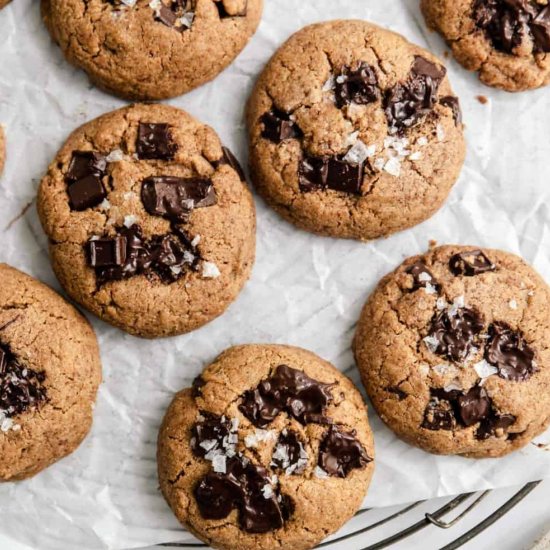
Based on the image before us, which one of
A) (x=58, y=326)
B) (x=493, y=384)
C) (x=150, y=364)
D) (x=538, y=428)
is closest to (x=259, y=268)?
(x=150, y=364)

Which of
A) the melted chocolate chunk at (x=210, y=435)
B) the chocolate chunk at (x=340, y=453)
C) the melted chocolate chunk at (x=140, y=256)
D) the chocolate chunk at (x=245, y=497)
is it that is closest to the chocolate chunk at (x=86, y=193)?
the melted chocolate chunk at (x=140, y=256)

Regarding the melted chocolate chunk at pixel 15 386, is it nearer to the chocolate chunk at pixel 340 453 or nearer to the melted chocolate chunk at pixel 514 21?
the chocolate chunk at pixel 340 453

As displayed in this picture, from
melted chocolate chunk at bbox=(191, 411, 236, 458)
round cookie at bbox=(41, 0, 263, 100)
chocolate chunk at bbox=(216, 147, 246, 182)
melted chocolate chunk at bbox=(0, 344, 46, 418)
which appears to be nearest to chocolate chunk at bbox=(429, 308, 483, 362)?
melted chocolate chunk at bbox=(191, 411, 236, 458)

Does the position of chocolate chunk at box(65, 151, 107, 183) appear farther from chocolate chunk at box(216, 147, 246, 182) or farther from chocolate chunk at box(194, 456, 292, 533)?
chocolate chunk at box(194, 456, 292, 533)

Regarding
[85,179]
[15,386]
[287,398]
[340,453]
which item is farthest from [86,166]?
[340,453]

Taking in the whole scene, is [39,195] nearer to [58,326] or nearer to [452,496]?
[58,326]

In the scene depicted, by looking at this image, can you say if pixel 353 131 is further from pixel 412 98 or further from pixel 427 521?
pixel 427 521
